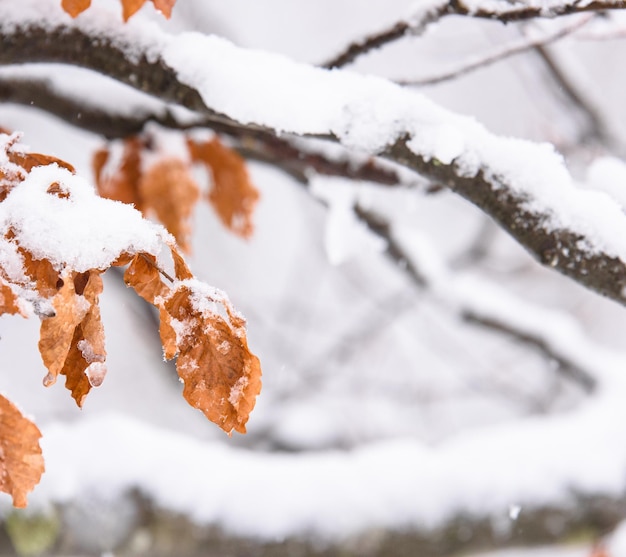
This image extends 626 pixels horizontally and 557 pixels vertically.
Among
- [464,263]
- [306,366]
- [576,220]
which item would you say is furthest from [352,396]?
[576,220]

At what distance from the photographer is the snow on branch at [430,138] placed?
485mm

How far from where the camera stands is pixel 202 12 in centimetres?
229

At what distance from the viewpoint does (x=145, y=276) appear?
390 millimetres

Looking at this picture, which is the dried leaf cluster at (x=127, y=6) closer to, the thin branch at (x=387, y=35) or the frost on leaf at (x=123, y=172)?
the thin branch at (x=387, y=35)

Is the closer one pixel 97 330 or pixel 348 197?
pixel 97 330

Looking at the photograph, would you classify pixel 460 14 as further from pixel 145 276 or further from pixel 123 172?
pixel 123 172

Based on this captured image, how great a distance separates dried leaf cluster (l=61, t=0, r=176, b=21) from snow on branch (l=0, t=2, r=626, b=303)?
0.22 ft

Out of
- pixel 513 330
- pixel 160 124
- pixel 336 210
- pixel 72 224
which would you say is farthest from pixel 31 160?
pixel 513 330

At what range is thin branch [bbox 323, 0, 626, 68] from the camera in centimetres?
48

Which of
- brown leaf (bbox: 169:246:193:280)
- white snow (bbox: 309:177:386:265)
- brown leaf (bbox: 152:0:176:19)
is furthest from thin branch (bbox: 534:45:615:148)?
brown leaf (bbox: 169:246:193:280)

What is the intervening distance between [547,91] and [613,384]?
815 mm

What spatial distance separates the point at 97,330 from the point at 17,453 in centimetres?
10

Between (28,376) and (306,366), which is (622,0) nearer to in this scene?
(306,366)

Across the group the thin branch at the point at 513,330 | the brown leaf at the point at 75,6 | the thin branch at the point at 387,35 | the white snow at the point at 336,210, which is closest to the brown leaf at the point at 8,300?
the brown leaf at the point at 75,6
